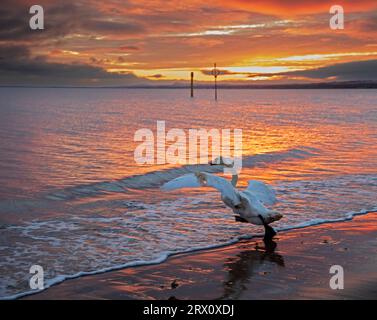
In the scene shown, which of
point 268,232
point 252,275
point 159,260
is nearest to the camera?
point 252,275

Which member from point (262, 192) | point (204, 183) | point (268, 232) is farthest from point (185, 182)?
point (268, 232)

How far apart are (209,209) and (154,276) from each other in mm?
5055

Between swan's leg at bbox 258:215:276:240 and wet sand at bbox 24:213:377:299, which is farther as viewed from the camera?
swan's leg at bbox 258:215:276:240

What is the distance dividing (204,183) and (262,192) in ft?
6.35

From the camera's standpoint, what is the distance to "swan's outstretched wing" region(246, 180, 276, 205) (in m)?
10.5

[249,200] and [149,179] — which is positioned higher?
[249,200]

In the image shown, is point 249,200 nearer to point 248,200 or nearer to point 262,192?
point 248,200

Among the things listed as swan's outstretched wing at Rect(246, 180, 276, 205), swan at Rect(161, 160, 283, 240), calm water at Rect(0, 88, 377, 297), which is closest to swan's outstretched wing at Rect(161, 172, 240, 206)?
swan at Rect(161, 160, 283, 240)

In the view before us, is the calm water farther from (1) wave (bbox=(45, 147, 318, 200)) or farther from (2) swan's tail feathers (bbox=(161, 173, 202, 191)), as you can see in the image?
(2) swan's tail feathers (bbox=(161, 173, 202, 191))

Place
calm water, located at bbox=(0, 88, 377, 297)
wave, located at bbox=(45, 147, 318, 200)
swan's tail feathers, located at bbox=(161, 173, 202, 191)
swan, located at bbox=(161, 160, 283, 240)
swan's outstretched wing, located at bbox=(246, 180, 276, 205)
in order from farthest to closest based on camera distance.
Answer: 1. wave, located at bbox=(45, 147, 318, 200)
2. swan's outstretched wing, located at bbox=(246, 180, 276, 205)
3. calm water, located at bbox=(0, 88, 377, 297)
4. swan, located at bbox=(161, 160, 283, 240)
5. swan's tail feathers, located at bbox=(161, 173, 202, 191)

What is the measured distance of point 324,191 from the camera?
51.5 feet

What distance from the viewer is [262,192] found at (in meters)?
10.6

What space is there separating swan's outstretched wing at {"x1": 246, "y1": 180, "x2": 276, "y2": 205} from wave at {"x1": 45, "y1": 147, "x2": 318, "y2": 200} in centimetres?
641
